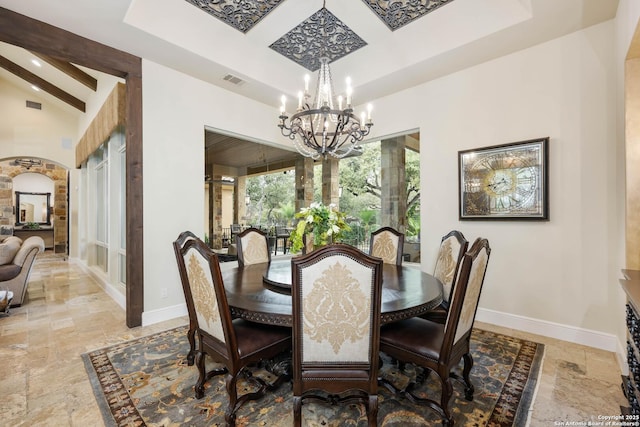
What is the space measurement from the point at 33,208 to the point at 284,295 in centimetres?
1280

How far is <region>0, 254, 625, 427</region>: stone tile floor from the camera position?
173 centimetres

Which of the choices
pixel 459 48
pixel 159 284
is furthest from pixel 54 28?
pixel 459 48

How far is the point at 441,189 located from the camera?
3588mm

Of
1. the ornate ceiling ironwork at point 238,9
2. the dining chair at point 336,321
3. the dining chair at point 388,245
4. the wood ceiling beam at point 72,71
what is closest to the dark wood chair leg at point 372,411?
the dining chair at point 336,321

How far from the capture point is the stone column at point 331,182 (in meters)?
5.22

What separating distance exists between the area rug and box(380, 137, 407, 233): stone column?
210 cm

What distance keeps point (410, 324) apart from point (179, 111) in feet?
11.5

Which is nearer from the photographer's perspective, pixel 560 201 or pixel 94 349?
pixel 94 349

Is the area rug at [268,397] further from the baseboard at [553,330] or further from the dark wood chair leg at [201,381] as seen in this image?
the baseboard at [553,330]

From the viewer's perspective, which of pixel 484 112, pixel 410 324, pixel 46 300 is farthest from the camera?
pixel 46 300

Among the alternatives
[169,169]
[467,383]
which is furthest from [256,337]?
[169,169]

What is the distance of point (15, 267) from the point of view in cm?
373

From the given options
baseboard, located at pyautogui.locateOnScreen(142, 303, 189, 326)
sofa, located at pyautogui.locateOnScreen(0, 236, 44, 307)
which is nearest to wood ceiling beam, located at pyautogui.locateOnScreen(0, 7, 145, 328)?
baseboard, located at pyautogui.locateOnScreen(142, 303, 189, 326)

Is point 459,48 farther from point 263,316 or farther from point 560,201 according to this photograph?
point 263,316
